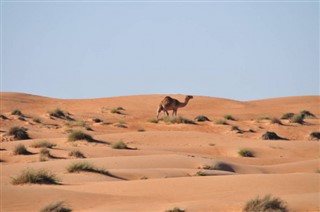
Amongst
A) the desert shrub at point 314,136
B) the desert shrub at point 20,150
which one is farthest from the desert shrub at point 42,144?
the desert shrub at point 314,136

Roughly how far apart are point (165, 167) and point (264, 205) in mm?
10311

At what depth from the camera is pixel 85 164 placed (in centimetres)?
2014

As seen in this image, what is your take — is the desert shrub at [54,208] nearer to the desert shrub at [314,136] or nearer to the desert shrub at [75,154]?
the desert shrub at [75,154]

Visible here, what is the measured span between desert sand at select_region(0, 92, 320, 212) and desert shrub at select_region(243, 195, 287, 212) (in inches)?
17.8

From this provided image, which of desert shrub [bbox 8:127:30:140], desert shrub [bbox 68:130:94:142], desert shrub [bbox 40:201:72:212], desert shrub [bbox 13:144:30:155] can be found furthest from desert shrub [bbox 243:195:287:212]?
desert shrub [bbox 8:127:30:140]

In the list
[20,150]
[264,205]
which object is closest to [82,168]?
[20,150]

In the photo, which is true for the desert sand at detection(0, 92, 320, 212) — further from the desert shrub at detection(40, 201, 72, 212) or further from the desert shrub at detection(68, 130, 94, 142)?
the desert shrub at detection(40, 201, 72, 212)

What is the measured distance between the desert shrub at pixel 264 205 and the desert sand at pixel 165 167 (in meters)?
0.45

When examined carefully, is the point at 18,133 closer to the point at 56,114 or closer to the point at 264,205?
the point at 56,114

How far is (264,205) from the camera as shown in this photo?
42.3 feet

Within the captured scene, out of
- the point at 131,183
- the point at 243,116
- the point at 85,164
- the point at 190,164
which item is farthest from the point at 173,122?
the point at 131,183

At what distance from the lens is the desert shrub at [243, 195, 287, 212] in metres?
12.8

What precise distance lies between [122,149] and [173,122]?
14361mm

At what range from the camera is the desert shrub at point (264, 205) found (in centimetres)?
1283
